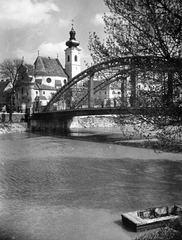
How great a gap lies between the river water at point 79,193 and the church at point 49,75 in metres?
49.5

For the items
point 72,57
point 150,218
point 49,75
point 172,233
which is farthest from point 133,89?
point 72,57

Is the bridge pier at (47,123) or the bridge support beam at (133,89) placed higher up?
the bridge support beam at (133,89)

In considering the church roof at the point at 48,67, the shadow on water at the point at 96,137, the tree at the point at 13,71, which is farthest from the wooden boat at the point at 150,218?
the church roof at the point at 48,67

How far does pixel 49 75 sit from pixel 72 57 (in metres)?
11.9

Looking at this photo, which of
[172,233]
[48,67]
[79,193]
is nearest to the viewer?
[172,233]

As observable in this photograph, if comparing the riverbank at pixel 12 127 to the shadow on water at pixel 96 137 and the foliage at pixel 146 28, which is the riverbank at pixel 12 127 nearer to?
the shadow on water at pixel 96 137

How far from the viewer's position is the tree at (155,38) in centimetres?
782

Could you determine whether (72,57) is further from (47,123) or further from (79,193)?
(79,193)

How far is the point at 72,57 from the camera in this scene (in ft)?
291

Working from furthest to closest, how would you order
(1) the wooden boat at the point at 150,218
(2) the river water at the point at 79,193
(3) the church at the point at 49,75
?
(3) the church at the point at 49,75 < (2) the river water at the point at 79,193 < (1) the wooden boat at the point at 150,218

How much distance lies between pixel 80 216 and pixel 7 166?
27.2ft

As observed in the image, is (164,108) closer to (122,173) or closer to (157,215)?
(157,215)

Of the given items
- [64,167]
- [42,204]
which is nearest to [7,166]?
[64,167]

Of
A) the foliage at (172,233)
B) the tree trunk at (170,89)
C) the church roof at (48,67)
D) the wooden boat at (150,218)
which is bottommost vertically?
the wooden boat at (150,218)
